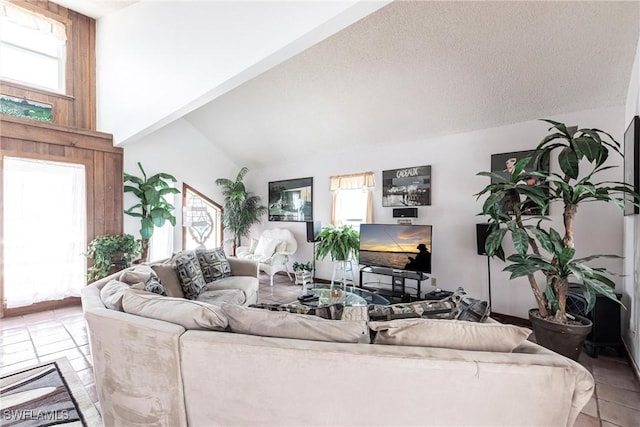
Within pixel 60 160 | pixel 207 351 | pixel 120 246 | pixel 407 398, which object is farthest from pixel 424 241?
pixel 60 160

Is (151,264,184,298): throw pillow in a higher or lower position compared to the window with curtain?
lower

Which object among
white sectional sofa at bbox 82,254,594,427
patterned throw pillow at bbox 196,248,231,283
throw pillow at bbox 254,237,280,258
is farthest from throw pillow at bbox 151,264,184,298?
throw pillow at bbox 254,237,280,258

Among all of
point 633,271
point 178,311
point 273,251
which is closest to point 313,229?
point 273,251

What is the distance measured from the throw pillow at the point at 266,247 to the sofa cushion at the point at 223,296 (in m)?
2.42

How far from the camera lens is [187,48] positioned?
302 centimetres

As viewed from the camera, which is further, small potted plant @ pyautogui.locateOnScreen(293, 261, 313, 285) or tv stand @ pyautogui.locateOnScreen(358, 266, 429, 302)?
small potted plant @ pyautogui.locateOnScreen(293, 261, 313, 285)

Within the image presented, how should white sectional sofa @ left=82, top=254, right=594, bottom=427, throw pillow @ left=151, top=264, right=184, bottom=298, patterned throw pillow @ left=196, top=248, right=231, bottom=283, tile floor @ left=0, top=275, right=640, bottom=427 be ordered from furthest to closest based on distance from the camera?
patterned throw pillow @ left=196, top=248, right=231, bottom=283 < throw pillow @ left=151, top=264, right=184, bottom=298 < tile floor @ left=0, top=275, right=640, bottom=427 < white sectional sofa @ left=82, top=254, right=594, bottom=427

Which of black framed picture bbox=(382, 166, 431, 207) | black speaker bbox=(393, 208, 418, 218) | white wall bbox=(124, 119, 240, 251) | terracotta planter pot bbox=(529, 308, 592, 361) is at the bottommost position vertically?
terracotta planter pot bbox=(529, 308, 592, 361)

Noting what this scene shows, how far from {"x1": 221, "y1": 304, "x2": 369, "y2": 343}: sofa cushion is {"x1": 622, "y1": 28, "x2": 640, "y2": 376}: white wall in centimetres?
254

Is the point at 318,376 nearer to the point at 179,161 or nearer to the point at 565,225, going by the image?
the point at 565,225

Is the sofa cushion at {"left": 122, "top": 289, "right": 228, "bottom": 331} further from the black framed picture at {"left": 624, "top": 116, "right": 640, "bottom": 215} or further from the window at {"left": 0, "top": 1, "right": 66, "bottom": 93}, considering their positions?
the window at {"left": 0, "top": 1, "right": 66, "bottom": 93}

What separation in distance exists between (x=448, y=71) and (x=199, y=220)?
554 centimetres

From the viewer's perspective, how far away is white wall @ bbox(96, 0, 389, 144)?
2.06 metres

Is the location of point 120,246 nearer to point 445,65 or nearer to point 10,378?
point 10,378
